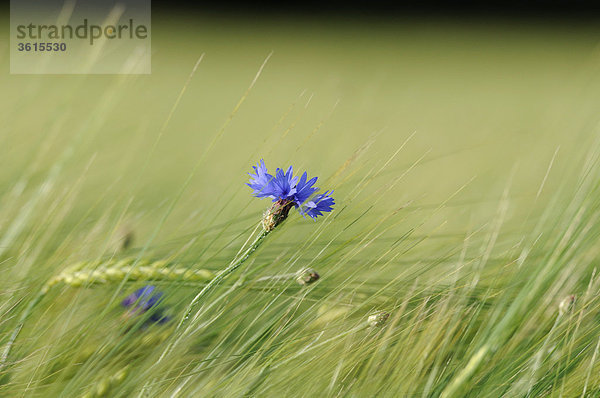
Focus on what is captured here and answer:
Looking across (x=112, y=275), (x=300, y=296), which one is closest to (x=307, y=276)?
(x=300, y=296)

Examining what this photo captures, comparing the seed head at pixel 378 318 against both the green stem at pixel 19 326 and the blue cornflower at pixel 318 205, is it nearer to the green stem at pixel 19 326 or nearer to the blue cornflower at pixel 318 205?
the blue cornflower at pixel 318 205

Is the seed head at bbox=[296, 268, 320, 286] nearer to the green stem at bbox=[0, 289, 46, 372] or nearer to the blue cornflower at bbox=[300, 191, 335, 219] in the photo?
the blue cornflower at bbox=[300, 191, 335, 219]

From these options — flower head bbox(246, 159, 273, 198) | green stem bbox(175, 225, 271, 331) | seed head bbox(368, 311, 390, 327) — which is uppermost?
flower head bbox(246, 159, 273, 198)

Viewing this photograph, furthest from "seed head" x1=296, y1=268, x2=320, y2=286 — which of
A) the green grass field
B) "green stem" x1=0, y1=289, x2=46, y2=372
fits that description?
"green stem" x1=0, y1=289, x2=46, y2=372

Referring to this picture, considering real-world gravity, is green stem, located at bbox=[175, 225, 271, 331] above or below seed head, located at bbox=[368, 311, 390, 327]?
above

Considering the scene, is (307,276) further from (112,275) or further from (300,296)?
(112,275)

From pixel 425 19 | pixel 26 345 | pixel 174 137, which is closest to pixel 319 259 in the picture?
pixel 26 345

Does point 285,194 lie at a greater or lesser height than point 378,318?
greater
